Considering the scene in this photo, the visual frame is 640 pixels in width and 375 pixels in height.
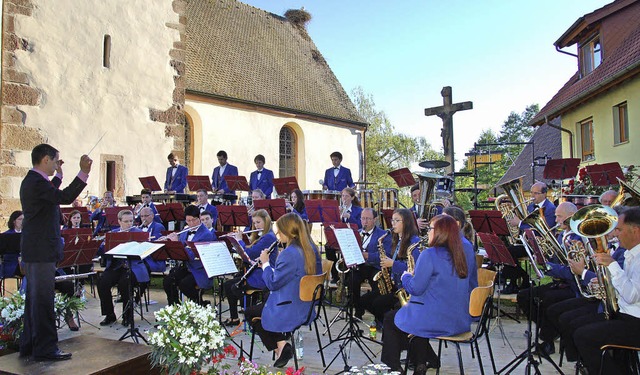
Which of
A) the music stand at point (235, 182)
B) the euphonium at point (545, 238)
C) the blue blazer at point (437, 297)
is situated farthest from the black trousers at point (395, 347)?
the music stand at point (235, 182)

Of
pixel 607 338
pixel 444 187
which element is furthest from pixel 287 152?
pixel 607 338

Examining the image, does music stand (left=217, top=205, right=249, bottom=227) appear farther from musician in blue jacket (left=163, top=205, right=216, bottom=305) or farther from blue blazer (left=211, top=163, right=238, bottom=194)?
blue blazer (left=211, top=163, right=238, bottom=194)

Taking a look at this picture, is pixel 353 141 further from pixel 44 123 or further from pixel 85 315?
pixel 85 315

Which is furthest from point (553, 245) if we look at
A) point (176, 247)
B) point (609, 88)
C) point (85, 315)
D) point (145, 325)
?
point (609, 88)

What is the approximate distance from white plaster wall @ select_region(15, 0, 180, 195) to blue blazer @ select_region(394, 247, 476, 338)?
11.3 metres

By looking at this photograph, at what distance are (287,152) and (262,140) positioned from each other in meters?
1.95

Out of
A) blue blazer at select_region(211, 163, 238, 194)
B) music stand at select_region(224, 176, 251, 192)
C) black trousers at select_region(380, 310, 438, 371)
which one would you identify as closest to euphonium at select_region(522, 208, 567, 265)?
black trousers at select_region(380, 310, 438, 371)

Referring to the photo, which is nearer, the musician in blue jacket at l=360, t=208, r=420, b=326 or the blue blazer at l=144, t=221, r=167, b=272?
the musician in blue jacket at l=360, t=208, r=420, b=326

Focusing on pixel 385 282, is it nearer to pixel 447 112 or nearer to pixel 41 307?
pixel 41 307

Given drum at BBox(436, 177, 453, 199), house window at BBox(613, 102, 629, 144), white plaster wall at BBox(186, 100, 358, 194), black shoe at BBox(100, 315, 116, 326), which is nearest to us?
black shoe at BBox(100, 315, 116, 326)

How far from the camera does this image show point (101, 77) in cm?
1383

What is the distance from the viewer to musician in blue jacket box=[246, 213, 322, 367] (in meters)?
5.27

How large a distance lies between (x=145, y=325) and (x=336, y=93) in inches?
742

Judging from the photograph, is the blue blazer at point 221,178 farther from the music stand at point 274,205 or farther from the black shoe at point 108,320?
the black shoe at point 108,320
